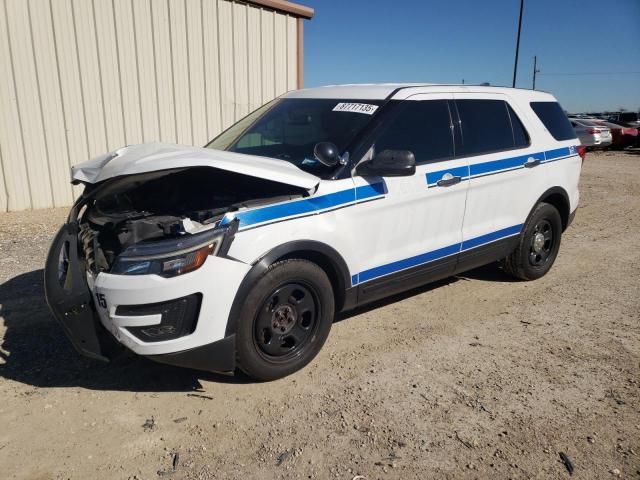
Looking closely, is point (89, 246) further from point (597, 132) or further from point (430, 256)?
point (597, 132)

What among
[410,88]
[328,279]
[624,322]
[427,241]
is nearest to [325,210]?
[328,279]

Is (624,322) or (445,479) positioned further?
(624,322)

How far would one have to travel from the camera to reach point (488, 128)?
15.1 feet

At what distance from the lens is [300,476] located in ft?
8.46

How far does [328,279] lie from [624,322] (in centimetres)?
260

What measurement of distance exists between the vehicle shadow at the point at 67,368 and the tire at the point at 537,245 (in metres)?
3.00

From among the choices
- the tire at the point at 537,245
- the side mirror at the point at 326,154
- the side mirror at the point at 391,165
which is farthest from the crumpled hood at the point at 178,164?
the tire at the point at 537,245

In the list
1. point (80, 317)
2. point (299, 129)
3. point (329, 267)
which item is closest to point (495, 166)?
point (299, 129)

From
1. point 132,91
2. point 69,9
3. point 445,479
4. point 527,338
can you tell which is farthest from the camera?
point 132,91

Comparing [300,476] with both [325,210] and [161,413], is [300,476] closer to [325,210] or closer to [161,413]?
[161,413]

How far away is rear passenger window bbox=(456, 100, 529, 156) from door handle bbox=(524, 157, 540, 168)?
16 centimetres

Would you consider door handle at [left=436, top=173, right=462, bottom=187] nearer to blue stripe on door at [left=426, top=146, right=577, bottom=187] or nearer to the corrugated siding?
blue stripe on door at [left=426, top=146, right=577, bottom=187]

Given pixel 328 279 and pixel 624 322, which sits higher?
pixel 328 279

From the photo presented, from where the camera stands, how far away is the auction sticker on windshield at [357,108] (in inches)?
154
